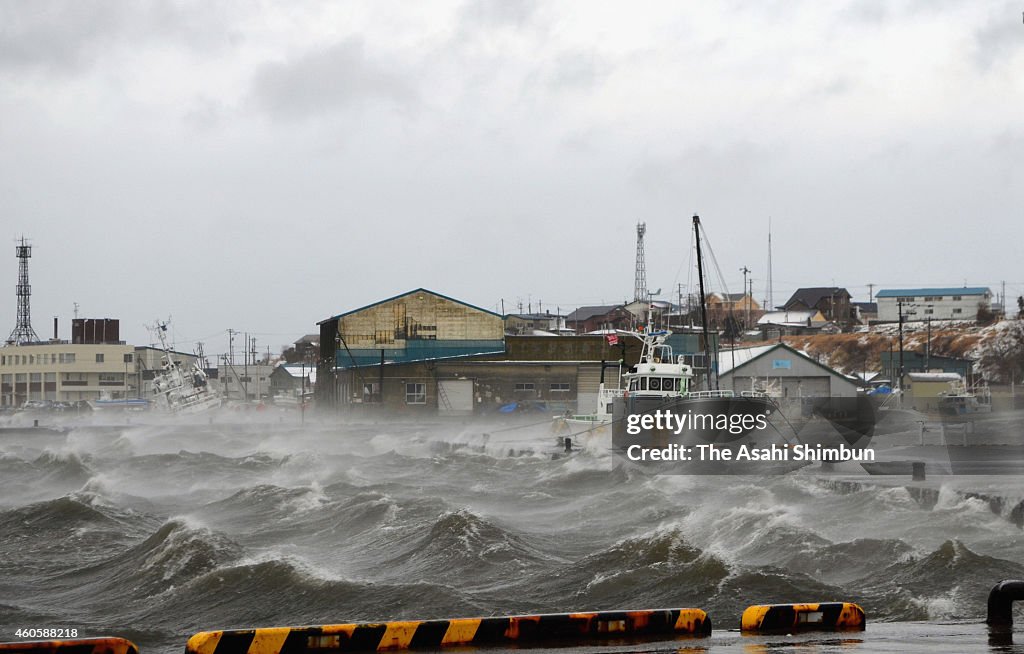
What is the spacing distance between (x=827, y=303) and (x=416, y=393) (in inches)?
3122

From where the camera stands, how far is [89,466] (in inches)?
1555

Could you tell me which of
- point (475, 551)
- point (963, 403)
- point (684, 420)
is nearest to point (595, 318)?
point (963, 403)

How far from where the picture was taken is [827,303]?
136 meters

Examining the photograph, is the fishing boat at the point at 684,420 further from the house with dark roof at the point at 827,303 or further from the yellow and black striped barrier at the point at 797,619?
the house with dark roof at the point at 827,303

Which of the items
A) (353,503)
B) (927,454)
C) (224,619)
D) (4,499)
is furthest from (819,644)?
(927,454)

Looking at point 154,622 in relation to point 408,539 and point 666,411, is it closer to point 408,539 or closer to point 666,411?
point 408,539

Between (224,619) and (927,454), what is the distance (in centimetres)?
2683

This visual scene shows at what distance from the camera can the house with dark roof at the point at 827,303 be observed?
13425 centimetres

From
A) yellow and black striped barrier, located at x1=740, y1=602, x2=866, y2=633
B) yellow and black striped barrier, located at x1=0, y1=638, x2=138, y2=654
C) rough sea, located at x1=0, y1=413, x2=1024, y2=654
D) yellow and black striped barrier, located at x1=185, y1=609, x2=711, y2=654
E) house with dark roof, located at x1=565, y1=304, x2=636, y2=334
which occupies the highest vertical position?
house with dark roof, located at x1=565, y1=304, x2=636, y2=334

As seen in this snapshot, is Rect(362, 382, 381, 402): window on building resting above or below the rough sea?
above

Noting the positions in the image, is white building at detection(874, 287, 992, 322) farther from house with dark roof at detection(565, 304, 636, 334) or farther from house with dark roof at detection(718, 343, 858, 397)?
house with dark roof at detection(718, 343, 858, 397)

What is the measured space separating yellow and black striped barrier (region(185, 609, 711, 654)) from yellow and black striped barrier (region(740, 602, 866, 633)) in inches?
19.2

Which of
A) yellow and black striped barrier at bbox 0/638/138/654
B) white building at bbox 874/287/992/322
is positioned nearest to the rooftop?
white building at bbox 874/287/992/322

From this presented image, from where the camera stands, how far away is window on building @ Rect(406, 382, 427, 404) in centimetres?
6912
